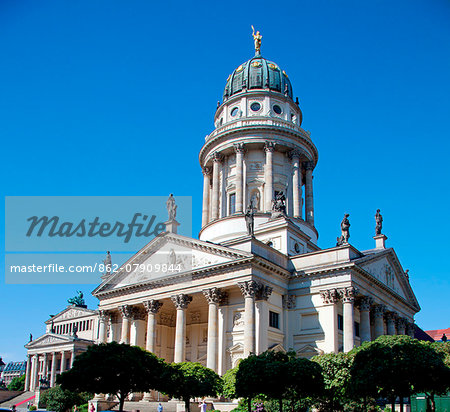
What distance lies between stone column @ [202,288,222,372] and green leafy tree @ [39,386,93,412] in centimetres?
1686

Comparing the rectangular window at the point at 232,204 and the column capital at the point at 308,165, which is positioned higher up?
the column capital at the point at 308,165

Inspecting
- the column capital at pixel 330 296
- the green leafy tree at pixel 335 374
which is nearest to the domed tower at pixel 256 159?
the column capital at pixel 330 296

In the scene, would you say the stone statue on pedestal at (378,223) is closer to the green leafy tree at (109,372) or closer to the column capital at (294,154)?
the column capital at (294,154)

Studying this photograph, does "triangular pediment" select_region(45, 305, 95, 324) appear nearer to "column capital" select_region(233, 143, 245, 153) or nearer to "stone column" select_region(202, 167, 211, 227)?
"stone column" select_region(202, 167, 211, 227)

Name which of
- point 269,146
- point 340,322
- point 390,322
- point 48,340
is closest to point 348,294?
point 340,322

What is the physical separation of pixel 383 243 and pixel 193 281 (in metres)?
20.7

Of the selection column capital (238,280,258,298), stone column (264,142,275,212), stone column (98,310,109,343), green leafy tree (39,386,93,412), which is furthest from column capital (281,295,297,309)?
green leafy tree (39,386,93,412)

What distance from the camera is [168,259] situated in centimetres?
4800

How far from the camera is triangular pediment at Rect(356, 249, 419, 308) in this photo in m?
47.3

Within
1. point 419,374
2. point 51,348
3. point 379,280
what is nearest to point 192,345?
point 379,280

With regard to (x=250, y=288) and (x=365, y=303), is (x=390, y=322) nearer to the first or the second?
(x=365, y=303)

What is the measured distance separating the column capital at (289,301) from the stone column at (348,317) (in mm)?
4615

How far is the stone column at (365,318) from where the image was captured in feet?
147

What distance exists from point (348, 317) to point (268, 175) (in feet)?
69.4
